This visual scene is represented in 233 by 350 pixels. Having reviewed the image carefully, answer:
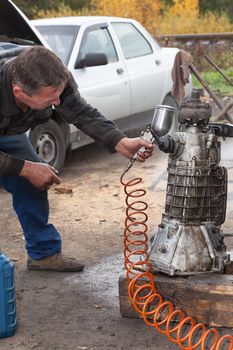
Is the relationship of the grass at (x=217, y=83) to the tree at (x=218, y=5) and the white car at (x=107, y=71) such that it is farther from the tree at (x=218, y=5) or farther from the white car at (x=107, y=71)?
the tree at (x=218, y=5)

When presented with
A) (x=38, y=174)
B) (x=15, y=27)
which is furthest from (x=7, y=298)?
(x=15, y=27)

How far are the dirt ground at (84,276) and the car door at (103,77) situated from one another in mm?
890

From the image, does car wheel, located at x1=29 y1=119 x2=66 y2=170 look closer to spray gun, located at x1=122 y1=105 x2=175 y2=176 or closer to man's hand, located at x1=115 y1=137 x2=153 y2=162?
man's hand, located at x1=115 y1=137 x2=153 y2=162

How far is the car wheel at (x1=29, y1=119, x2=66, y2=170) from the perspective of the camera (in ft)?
24.7

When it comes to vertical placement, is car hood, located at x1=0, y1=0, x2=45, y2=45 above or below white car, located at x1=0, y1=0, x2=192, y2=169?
above

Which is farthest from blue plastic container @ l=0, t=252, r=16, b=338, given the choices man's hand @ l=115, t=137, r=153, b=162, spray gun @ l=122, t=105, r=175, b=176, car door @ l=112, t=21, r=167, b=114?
car door @ l=112, t=21, r=167, b=114

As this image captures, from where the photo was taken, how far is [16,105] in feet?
13.3

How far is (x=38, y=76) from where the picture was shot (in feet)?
12.0

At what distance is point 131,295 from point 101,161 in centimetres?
492

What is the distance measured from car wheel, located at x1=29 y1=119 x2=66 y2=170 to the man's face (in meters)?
3.63

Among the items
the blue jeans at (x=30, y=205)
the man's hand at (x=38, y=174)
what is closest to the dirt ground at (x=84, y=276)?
the blue jeans at (x=30, y=205)

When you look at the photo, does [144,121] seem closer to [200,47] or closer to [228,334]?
[228,334]

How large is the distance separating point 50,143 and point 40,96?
157 inches

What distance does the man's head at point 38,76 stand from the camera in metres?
3.66
